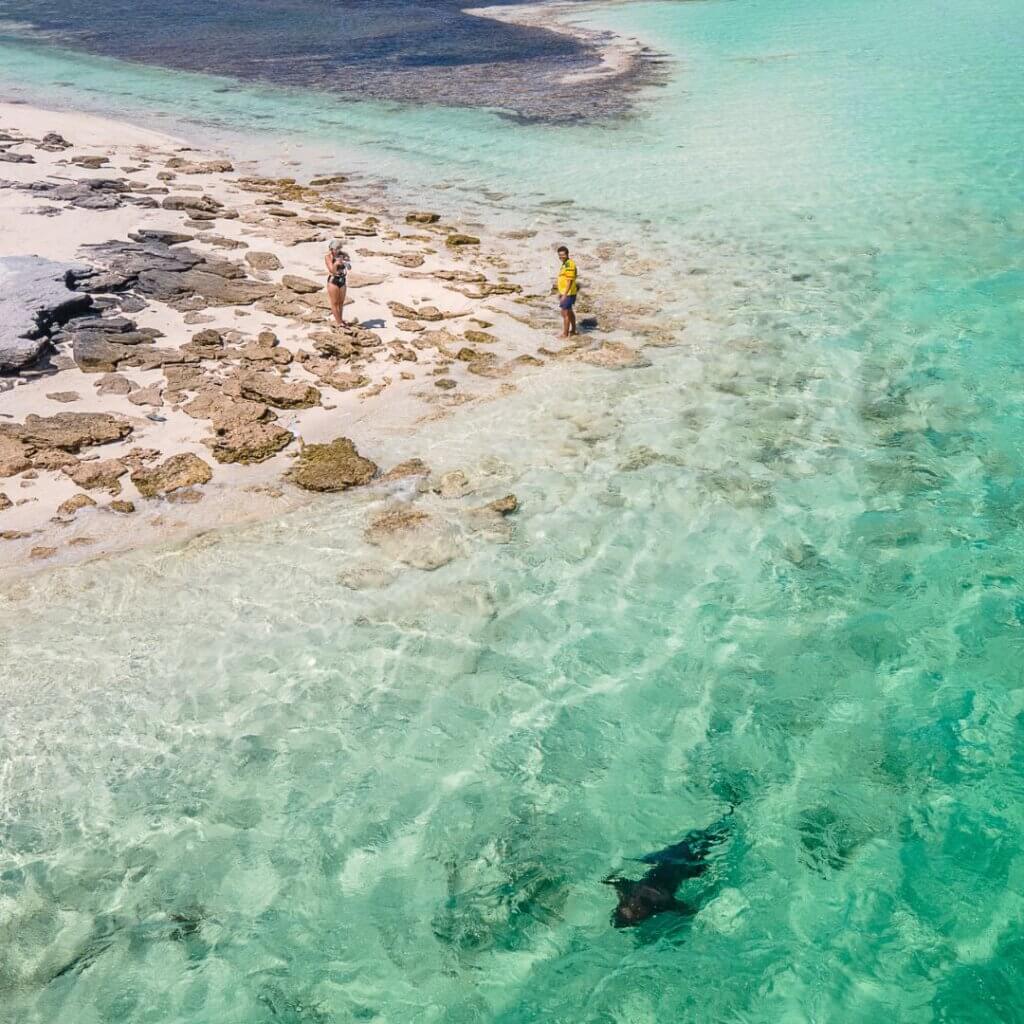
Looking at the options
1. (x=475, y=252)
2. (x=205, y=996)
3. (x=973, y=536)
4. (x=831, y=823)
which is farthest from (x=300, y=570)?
(x=475, y=252)

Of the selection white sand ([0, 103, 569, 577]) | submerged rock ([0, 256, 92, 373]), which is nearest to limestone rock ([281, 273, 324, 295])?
white sand ([0, 103, 569, 577])

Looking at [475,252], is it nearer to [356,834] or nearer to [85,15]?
[356,834]

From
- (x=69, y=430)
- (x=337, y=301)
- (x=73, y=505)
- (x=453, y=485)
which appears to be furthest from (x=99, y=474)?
(x=337, y=301)

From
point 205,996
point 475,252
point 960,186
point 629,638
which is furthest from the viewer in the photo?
point 960,186

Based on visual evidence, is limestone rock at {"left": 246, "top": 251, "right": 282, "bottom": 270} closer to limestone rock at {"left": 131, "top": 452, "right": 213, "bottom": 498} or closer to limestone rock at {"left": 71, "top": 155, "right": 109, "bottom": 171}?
limestone rock at {"left": 131, "top": 452, "right": 213, "bottom": 498}

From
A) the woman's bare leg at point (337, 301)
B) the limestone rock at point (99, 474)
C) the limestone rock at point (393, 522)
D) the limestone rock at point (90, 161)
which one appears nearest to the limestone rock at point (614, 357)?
the woman's bare leg at point (337, 301)
